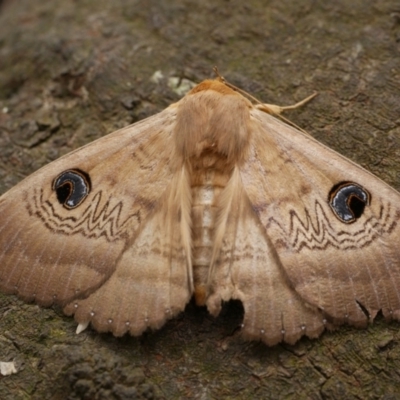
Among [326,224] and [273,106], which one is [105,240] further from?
[273,106]

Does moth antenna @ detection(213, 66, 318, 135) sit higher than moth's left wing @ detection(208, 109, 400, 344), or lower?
higher

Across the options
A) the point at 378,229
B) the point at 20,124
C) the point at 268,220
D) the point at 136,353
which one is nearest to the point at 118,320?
the point at 136,353

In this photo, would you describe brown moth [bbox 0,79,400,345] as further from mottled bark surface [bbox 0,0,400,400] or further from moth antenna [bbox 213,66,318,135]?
moth antenna [bbox 213,66,318,135]

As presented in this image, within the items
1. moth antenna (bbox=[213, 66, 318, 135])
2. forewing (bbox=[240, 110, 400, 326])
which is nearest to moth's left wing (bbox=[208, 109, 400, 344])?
forewing (bbox=[240, 110, 400, 326])

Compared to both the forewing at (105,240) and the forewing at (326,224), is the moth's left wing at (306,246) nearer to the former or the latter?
the forewing at (326,224)

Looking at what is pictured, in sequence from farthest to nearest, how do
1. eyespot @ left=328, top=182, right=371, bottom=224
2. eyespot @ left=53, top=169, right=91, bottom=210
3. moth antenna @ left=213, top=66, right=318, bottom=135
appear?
moth antenna @ left=213, top=66, right=318, bottom=135, eyespot @ left=53, top=169, right=91, bottom=210, eyespot @ left=328, top=182, right=371, bottom=224

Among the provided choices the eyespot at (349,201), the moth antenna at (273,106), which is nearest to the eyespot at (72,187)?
the moth antenna at (273,106)

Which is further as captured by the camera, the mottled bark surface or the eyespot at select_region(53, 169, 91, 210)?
the eyespot at select_region(53, 169, 91, 210)
